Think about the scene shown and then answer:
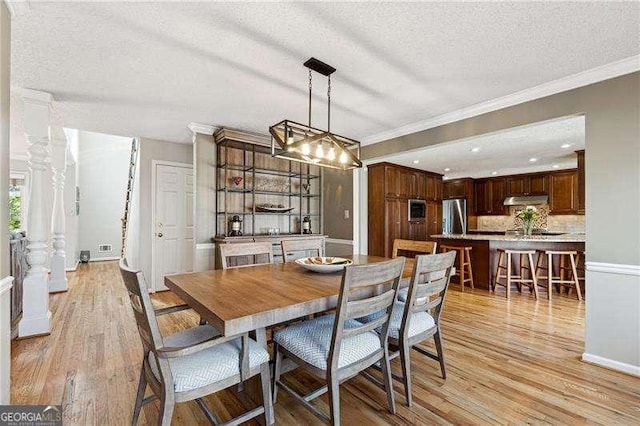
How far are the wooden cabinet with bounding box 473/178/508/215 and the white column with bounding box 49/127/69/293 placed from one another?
8.62 m

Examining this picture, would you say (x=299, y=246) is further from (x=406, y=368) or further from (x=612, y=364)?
(x=612, y=364)

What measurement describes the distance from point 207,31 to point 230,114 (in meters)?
1.56

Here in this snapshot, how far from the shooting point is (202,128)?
3871mm

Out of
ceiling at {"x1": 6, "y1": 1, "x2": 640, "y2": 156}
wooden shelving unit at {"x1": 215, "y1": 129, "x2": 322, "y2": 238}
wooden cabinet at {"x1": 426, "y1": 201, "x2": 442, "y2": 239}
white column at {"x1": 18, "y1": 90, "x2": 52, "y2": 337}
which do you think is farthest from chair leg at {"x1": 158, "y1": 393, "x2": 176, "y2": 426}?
wooden cabinet at {"x1": 426, "y1": 201, "x2": 442, "y2": 239}

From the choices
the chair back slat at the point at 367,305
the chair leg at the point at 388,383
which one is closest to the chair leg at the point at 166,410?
the chair back slat at the point at 367,305

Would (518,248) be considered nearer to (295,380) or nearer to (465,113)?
(465,113)

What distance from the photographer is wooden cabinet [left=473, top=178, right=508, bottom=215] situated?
7.13 meters


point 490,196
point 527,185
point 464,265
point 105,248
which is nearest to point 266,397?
point 464,265

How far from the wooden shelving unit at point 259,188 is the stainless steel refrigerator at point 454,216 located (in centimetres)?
390

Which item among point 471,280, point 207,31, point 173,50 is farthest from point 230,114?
point 471,280

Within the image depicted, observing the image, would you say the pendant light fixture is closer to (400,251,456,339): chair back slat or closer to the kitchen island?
(400,251,456,339): chair back slat

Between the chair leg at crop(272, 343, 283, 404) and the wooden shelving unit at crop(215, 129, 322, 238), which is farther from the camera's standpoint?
the wooden shelving unit at crop(215, 129, 322, 238)

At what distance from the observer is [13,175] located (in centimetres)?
573

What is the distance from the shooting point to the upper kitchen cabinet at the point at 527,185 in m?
6.41
